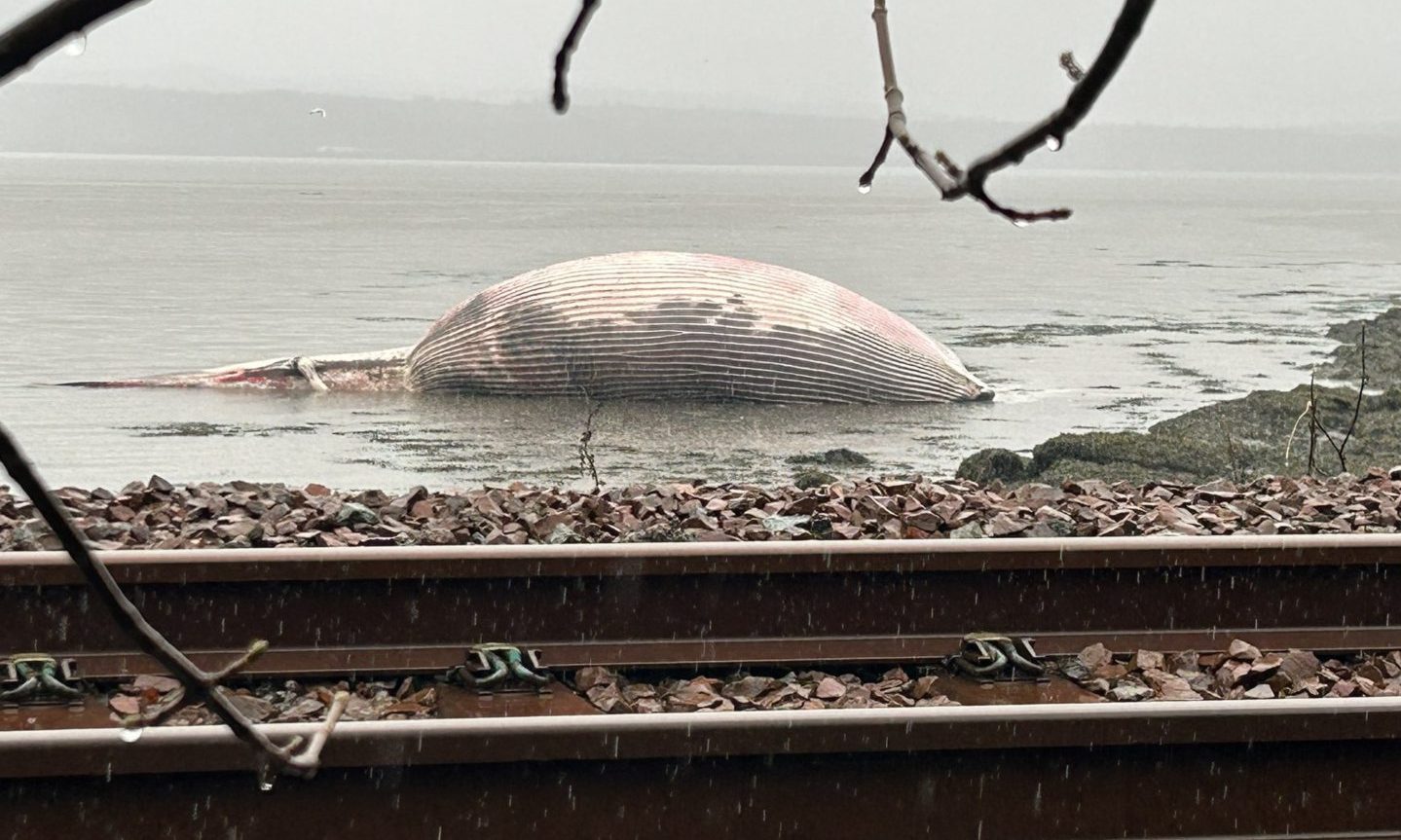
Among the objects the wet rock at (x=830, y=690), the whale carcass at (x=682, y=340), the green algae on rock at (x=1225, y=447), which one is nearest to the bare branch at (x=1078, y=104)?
the wet rock at (x=830, y=690)

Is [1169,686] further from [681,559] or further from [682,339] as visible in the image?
[682,339]

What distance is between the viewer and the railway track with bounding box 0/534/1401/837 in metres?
3.66

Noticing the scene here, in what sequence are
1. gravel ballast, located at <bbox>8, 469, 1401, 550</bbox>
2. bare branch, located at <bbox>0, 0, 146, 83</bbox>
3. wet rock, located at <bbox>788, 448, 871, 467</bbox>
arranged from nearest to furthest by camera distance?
bare branch, located at <bbox>0, 0, 146, 83</bbox>
gravel ballast, located at <bbox>8, 469, 1401, 550</bbox>
wet rock, located at <bbox>788, 448, 871, 467</bbox>

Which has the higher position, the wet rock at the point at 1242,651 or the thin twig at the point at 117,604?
the thin twig at the point at 117,604

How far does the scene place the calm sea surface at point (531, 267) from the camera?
12766 millimetres

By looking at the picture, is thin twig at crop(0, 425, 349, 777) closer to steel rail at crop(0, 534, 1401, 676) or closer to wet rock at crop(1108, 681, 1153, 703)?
steel rail at crop(0, 534, 1401, 676)

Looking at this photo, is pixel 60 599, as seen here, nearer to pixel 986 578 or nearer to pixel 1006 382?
pixel 986 578

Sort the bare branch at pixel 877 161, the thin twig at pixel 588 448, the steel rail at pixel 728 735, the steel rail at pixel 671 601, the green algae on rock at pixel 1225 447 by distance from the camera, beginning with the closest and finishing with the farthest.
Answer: the bare branch at pixel 877 161
the steel rail at pixel 728 735
the steel rail at pixel 671 601
the thin twig at pixel 588 448
the green algae on rock at pixel 1225 447

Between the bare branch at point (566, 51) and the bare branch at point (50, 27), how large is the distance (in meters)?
0.28

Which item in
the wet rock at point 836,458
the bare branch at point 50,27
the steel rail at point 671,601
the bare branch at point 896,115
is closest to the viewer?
the bare branch at point 50,27

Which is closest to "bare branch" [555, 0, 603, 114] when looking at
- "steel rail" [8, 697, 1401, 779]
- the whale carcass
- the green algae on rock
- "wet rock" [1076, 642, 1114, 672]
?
"steel rail" [8, 697, 1401, 779]

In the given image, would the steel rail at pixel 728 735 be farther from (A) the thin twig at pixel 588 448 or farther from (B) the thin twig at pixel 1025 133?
(A) the thin twig at pixel 588 448

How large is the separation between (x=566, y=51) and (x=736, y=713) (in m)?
2.91

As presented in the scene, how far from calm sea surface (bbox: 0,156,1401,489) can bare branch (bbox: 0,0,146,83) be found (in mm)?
10633
